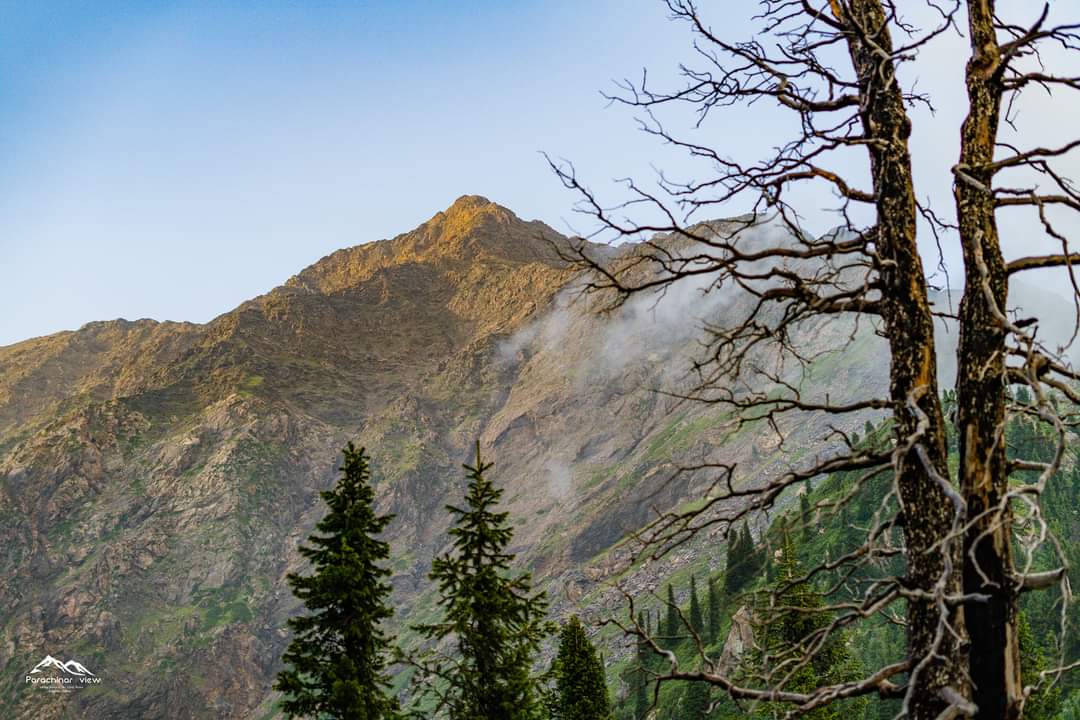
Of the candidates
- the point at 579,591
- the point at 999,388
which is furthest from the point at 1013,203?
the point at 579,591

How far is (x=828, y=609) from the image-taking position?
4539 millimetres

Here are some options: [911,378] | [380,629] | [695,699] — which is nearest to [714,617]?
[695,699]

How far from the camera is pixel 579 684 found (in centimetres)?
3266

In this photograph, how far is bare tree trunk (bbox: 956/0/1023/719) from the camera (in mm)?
4301

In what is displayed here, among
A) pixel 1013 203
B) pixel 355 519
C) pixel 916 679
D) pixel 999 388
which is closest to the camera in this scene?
pixel 916 679

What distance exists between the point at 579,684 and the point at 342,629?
16.0 meters

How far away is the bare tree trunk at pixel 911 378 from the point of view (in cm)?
423

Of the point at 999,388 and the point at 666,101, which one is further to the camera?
the point at 666,101

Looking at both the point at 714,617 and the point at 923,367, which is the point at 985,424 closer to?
the point at 923,367

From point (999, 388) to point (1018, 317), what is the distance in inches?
33.0

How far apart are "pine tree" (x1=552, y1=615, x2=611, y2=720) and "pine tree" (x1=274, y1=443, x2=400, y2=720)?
13847mm

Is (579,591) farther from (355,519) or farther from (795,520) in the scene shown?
(795,520)

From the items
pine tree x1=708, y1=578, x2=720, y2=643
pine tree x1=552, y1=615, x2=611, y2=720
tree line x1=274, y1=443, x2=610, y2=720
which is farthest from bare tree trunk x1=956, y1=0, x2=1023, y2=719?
pine tree x1=708, y1=578, x2=720, y2=643

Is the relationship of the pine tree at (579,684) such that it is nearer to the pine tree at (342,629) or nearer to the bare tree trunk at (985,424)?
the pine tree at (342,629)
